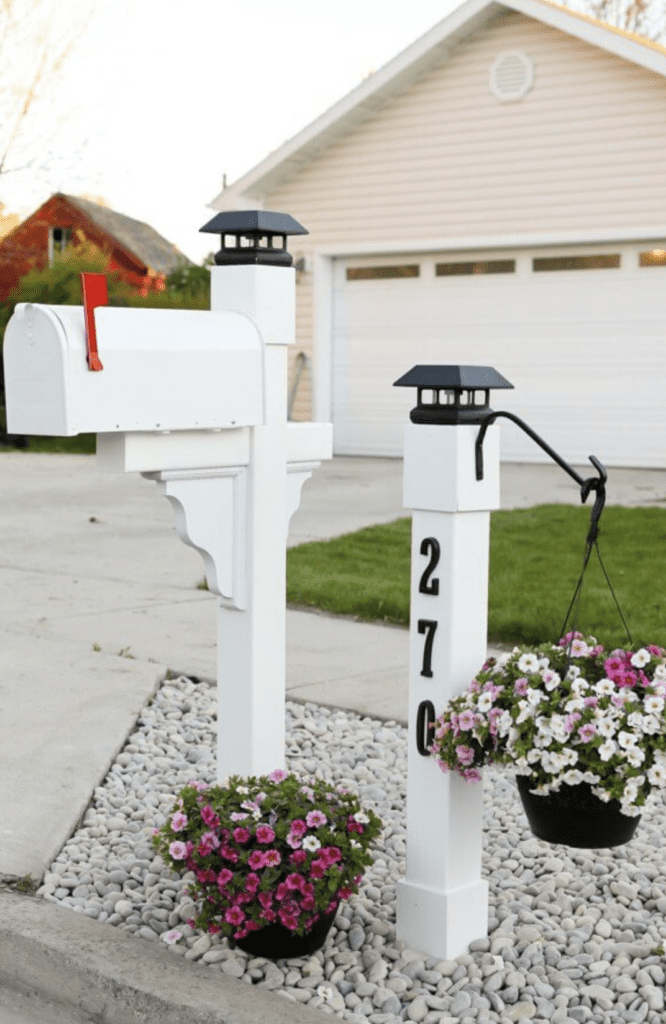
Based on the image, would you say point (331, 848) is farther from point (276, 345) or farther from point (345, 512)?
point (345, 512)

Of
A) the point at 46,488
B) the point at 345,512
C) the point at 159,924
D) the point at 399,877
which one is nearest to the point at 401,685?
the point at 399,877

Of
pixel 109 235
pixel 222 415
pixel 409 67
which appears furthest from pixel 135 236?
pixel 222 415

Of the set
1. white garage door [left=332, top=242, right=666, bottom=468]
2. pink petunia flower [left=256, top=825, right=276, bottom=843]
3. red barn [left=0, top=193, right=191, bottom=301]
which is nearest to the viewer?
pink petunia flower [left=256, top=825, right=276, bottom=843]

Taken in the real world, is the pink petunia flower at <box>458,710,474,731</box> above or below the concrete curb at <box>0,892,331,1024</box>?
above

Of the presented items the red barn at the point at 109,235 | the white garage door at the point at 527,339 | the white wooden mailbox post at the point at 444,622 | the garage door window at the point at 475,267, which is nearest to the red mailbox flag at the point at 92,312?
the white wooden mailbox post at the point at 444,622

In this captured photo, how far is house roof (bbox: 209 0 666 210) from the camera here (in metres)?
13.2

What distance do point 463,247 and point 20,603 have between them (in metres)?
8.97

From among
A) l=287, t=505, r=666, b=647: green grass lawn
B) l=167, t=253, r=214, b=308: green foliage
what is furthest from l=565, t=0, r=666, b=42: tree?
l=287, t=505, r=666, b=647: green grass lawn

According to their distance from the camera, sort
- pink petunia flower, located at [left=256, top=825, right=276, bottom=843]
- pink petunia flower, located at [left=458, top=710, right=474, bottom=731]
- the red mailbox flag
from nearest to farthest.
→ the red mailbox flag → pink petunia flower, located at [left=458, top=710, right=474, bottom=731] → pink petunia flower, located at [left=256, top=825, right=276, bottom=843]

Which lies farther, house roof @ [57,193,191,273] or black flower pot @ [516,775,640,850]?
house roof @ [57,193,191,273]

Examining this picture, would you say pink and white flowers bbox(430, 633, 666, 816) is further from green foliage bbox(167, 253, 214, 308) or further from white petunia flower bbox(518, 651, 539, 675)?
green foliage bbox(167, 253, 214, 308)

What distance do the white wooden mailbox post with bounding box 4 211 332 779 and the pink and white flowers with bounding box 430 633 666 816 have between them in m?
0.61

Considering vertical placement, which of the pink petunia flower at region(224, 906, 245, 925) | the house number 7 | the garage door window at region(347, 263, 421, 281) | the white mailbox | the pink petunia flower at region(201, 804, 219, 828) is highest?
the garage door window at region(347, 263, 421, 281)

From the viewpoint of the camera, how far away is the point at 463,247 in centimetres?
1440
